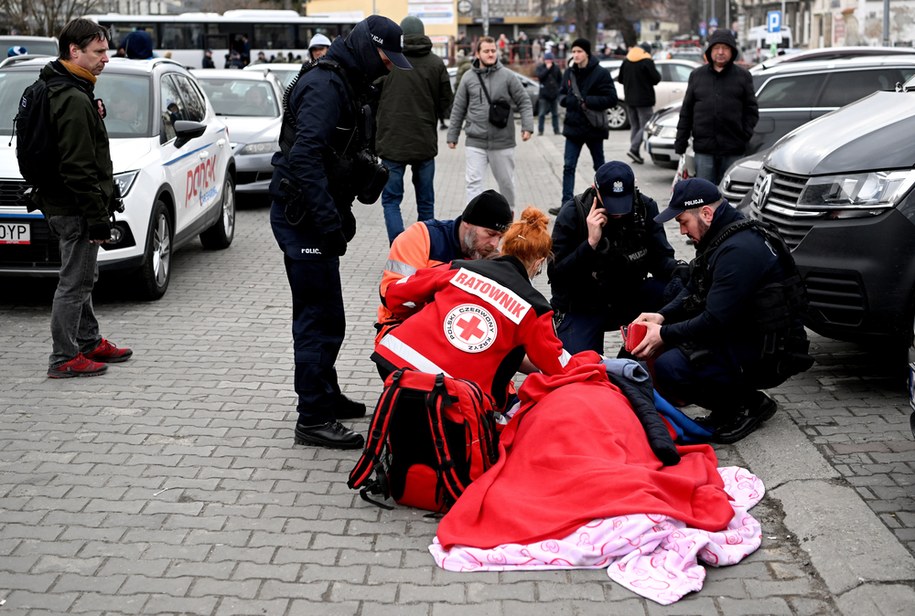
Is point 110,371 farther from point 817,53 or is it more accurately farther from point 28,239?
point 817,53

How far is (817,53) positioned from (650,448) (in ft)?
40.6

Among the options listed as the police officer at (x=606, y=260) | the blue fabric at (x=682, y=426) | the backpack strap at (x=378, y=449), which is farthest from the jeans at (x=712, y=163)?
the backpack strap at (x=378, y=449)

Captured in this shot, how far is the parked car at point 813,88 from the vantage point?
502 inches

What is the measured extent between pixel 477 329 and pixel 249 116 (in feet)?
35.4

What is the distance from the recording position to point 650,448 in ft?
15.3

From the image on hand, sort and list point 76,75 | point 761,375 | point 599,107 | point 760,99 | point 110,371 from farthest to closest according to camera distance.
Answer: point 760,99 → point 599,107 → point 110,371 → point 76,75 → point 761,375

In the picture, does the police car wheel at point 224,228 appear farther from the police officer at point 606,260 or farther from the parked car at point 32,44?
the parked car at point 32,44

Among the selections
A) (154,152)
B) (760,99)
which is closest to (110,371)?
(154,152)

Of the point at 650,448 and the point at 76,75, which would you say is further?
the point at 76,75

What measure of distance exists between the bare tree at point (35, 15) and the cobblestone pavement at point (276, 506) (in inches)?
1082

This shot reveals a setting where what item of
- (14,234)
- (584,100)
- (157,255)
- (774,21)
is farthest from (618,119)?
(14,234)

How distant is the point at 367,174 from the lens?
535cm

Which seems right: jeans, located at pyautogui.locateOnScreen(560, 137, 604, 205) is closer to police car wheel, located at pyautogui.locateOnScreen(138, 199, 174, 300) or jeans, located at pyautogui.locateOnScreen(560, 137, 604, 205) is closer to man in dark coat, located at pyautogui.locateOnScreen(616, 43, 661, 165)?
police car wheel, located at pyautogui.locateOnScreen(138, 199, 174, 300)

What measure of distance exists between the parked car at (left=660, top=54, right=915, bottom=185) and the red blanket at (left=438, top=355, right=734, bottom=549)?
828 cm
